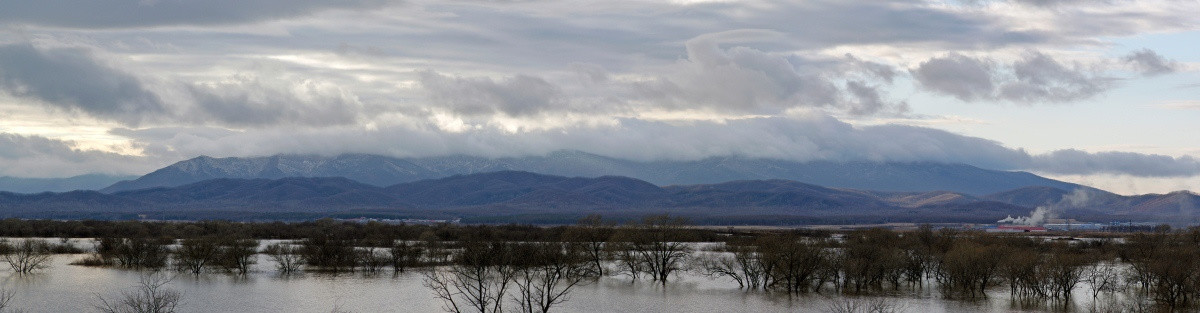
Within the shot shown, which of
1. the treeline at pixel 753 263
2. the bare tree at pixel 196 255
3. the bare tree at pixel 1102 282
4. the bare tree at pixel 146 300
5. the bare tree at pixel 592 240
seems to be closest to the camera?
the bare tree at pixel 146 300

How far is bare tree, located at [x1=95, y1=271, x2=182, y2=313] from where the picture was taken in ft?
175

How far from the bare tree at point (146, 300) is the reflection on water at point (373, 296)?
1.07 meters

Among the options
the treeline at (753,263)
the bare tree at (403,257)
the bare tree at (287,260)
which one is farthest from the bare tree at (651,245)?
the bare tree at (287,260)

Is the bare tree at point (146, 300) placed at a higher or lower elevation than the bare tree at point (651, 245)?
lower

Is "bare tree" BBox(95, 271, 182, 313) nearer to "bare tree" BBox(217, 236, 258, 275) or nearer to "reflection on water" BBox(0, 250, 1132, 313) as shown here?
"reflection on water" BBox(0, 250, 1132, 313)

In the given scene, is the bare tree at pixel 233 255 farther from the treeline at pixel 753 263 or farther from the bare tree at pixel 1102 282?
the bare tree at pixel 1102 282

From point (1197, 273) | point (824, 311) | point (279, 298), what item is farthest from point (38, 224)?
point (1197, 273)

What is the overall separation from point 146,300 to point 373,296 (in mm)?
15320

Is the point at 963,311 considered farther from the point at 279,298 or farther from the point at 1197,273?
the point at 279,298

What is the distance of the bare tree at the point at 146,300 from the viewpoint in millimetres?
53469

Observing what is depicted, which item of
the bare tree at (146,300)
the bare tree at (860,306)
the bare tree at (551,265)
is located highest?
the bare tree at (551,265)

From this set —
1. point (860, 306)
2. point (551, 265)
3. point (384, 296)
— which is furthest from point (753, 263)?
point (384, 296)

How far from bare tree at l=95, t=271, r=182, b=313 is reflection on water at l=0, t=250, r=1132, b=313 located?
1069 millimetres

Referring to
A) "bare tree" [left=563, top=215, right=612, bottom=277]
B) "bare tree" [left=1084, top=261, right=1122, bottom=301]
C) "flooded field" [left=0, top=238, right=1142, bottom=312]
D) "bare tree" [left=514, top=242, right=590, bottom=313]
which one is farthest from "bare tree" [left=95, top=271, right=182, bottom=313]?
"bare tree" [left=1084, top=261, right=1122, bottom=301]
